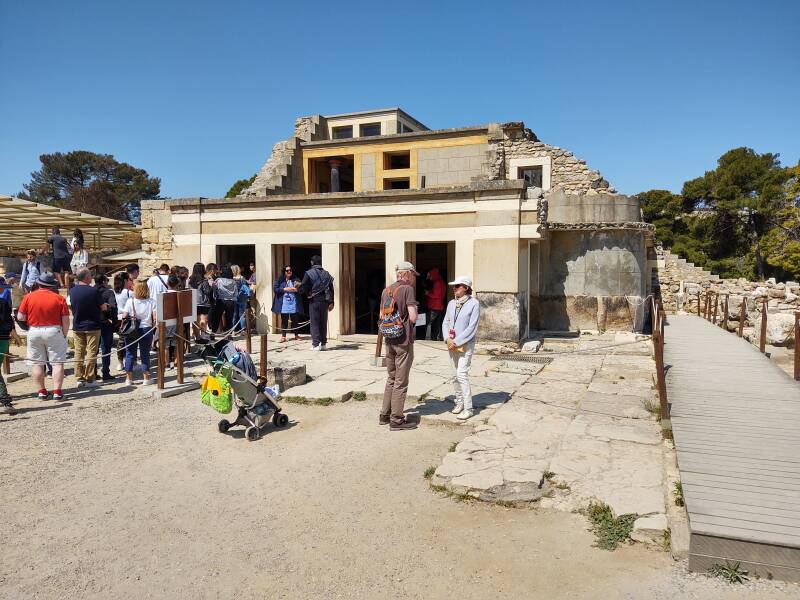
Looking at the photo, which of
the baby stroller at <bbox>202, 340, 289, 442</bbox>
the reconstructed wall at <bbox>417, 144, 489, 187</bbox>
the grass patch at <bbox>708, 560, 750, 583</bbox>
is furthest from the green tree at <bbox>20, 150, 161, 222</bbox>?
the grass patch at <bbox>708, 560, 750, 583</bbox>

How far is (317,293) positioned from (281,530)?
6817mm

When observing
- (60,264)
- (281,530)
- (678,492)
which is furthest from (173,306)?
(60,264)

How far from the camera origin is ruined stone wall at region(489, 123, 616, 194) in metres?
16.8

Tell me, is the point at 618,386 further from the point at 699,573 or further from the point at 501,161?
the point at 501,161

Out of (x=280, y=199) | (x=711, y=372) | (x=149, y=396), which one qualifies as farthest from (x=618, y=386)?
(x=280, y=199)

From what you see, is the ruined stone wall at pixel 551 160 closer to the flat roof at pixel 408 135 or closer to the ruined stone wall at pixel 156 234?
the flat roof at pixel 408 135

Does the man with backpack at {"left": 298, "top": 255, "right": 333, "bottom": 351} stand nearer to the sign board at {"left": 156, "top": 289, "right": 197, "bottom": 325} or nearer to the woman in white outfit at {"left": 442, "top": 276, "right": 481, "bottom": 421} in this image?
the sign board at {"left": 156, "top": 289, "right": 197, "bottom": 325}

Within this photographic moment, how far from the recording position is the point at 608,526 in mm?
3953

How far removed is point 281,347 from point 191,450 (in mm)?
5626

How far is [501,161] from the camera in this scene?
57.2ft

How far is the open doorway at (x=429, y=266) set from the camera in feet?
41.1

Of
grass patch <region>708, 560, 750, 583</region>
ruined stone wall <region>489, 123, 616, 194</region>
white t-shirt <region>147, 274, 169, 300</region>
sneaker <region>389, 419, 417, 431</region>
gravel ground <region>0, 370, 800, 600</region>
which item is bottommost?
gravel ground <region>0, 370, 800, 600</region>

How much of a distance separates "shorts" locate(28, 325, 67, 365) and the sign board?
1.22 meters

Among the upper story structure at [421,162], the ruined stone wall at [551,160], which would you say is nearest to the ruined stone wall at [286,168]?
the upper story structure at [421,162]
